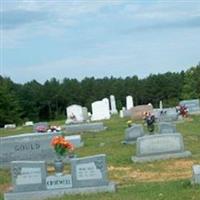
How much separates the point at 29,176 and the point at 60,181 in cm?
61

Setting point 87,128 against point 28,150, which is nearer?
point 28,150

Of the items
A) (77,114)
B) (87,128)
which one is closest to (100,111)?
(77,114)

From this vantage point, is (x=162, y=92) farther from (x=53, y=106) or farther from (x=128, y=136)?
(x=128, y=136)

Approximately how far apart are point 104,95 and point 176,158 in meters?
80.6

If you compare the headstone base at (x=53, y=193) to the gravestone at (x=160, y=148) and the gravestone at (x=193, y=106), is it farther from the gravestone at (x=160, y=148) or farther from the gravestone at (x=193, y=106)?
the gravestone at (x=193, y=106)

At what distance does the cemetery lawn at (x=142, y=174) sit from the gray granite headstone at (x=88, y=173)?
1.38ft

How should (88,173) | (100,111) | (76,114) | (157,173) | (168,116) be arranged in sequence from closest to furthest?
(88,173) → (157,173) → (168,116) → (76,114) → (100,111)

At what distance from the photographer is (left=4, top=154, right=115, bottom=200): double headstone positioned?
12.4 m

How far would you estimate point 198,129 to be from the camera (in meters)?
25.7

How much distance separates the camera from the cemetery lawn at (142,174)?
1142 cm

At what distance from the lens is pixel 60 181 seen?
12.4 metres

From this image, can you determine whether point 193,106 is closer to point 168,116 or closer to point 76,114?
point 168,116

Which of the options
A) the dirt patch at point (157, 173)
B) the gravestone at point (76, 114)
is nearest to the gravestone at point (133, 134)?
the dirt patch at point (157, 173)

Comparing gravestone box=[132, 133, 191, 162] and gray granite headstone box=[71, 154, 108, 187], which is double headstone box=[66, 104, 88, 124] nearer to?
gravestone box=[132, 133, 191, 162]
